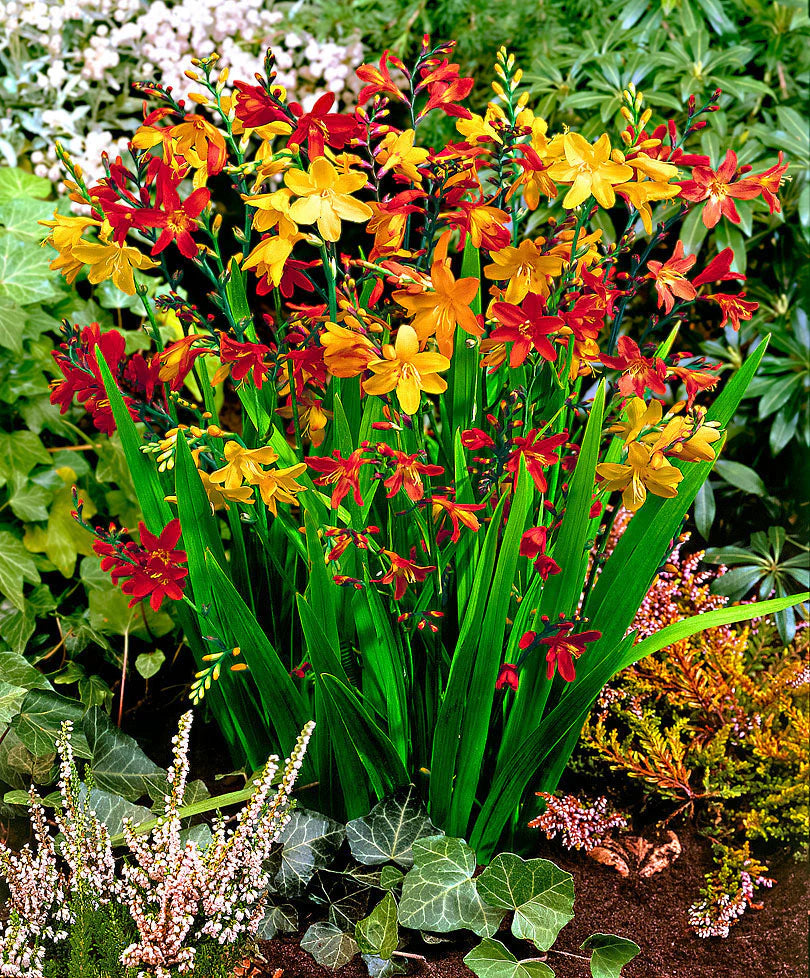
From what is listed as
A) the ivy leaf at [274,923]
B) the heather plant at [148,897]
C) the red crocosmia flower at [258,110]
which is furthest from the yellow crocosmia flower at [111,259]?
the ivy leaf at [274,923]

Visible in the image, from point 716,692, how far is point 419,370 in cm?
98

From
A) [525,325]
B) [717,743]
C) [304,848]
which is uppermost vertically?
[525,325]

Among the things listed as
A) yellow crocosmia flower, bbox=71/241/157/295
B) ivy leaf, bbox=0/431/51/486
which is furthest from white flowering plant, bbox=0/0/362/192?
yellow crocosmia flower, bbox=71/241/157/295

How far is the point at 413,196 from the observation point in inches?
41.7

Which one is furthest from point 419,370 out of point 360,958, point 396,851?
point 360,958

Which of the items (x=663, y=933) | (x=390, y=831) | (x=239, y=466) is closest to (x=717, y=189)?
(x=239, y=466)

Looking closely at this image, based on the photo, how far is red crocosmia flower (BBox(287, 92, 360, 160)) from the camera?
1.02 metres

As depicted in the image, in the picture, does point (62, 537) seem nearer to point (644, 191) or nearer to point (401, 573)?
point (401, 573)

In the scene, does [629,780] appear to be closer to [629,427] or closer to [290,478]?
[629,427]

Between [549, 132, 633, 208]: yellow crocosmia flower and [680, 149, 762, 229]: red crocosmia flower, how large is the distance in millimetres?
126

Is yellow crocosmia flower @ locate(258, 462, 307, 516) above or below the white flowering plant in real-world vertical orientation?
below

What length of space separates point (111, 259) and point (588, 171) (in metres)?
0.62

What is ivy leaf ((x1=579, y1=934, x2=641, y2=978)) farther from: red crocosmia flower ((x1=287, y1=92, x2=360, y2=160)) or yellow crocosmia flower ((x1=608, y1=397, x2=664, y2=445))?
red crocosmia flower ((x1=287, y1=92, x2=360, y2=160))

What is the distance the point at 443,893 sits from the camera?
1265 millimetres
